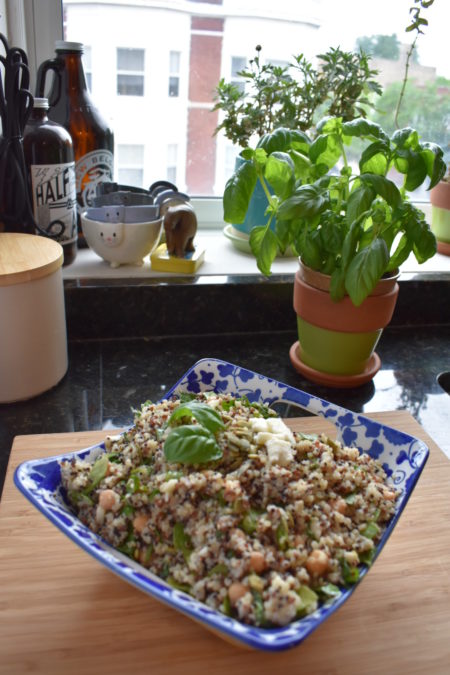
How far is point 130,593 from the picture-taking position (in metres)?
0.71

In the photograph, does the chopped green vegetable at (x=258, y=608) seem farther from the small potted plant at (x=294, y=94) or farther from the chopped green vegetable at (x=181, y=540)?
the small potted plant at (x=294, y=94)

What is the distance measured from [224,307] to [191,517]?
73 cm

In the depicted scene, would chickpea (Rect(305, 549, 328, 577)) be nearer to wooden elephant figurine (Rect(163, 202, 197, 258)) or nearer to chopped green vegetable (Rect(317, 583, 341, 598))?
chopped green vegetable (Rect(317, 583, 341, 598))

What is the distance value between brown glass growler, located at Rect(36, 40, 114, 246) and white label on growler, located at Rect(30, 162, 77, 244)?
0.10 metres

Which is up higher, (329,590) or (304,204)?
(304,204)

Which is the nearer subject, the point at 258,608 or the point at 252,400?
the point at 258,608

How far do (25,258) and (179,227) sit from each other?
399 millimetres

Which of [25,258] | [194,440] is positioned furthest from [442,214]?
[194,440]

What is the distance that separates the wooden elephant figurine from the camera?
1295 mm

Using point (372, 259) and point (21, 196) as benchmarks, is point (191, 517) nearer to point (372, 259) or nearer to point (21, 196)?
point (372, 259)

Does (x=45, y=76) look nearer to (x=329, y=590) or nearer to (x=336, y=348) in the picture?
(x=336, y=348)

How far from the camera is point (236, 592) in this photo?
569mm

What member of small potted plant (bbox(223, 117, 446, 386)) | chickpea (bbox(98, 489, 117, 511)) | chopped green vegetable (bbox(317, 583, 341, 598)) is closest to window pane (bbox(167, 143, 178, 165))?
small potted plant (bbox(223, 117, 446, 386))

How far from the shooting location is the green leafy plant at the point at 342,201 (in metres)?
0.95
